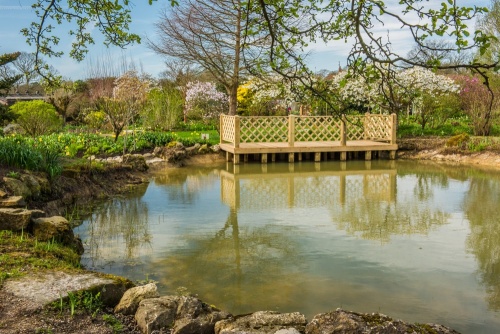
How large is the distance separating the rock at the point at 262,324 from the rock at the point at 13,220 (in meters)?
2.55

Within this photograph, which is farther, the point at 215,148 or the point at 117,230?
the point at 215,148

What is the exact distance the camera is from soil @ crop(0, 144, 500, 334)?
9.52 ft

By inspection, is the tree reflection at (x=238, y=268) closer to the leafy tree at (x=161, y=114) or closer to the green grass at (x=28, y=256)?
the green grass at (x=28, y=256)

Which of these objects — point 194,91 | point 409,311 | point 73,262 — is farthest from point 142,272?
point 194,91

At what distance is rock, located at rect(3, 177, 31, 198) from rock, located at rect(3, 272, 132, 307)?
10.1 ft

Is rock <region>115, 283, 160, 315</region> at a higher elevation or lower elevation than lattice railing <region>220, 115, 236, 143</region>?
lower

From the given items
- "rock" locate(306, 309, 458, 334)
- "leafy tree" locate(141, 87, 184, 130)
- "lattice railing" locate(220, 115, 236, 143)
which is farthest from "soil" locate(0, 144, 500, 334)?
"leafy tree" locate(141, 87, 184, 130)

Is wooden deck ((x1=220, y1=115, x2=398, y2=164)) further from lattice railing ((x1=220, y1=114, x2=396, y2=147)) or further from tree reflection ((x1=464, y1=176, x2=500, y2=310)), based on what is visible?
tree reflection ((x1=464, y1=176, x2=500, y2=310))

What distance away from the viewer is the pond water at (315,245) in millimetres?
4289

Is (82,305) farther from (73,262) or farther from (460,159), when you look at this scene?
(460,159)

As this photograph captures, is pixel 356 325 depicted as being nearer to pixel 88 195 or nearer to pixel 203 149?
pixel 88 195

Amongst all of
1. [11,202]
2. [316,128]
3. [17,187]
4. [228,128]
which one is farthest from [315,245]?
[316,128]

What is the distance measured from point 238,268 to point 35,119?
38.3 ft

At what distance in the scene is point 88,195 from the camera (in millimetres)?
8359
